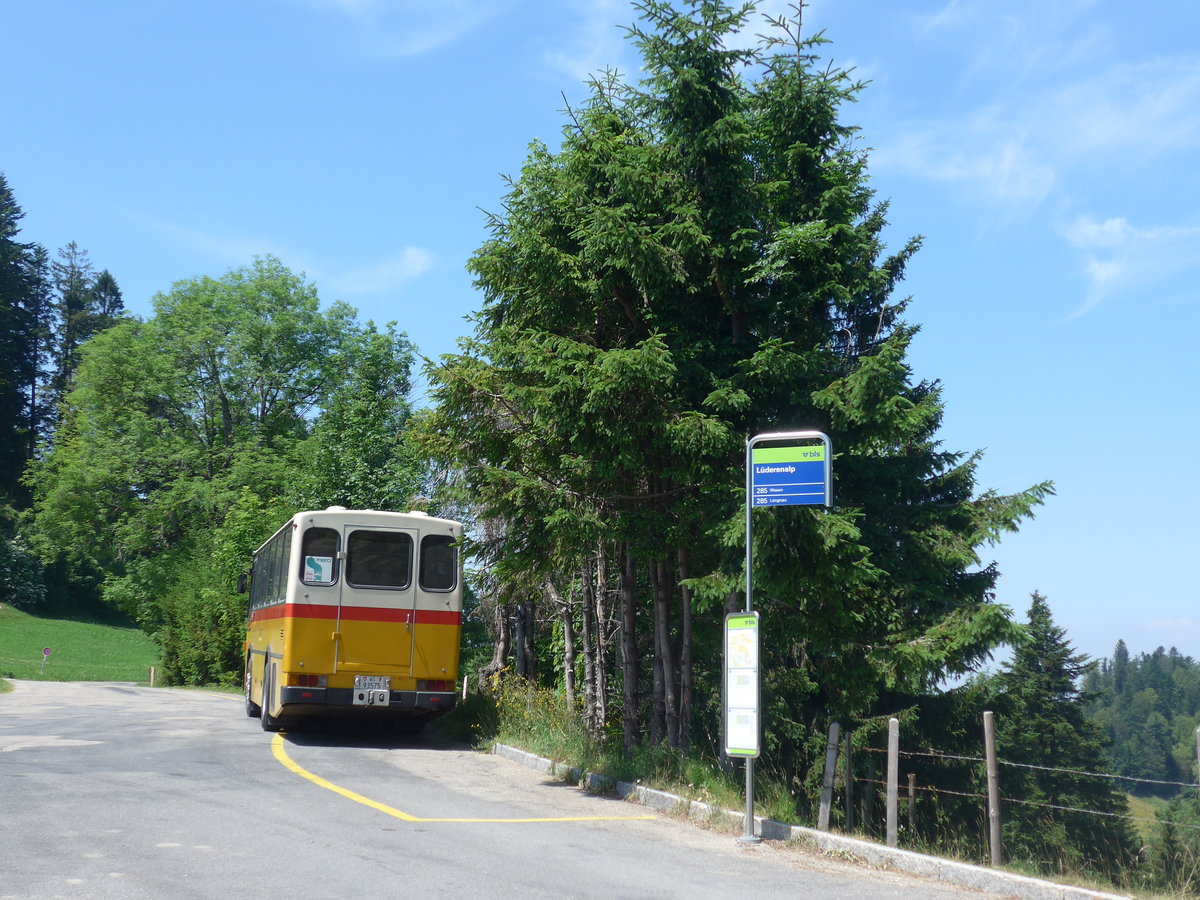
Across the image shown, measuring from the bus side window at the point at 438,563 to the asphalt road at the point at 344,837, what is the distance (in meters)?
2.94

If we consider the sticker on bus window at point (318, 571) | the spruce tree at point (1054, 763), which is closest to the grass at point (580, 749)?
the sticker on bus window at point (318, 571)

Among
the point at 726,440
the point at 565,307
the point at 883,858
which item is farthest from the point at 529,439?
the point at 883,858

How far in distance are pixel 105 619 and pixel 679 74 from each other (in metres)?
80.4

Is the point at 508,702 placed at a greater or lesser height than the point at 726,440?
lesser

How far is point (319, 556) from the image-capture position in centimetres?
1608

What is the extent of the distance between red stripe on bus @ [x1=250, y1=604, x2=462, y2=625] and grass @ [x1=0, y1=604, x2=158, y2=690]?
104 feet

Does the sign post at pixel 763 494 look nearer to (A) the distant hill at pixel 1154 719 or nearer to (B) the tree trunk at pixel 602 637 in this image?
(B) the tree trunk at pixel 602 637

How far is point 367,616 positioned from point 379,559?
0.90 metres

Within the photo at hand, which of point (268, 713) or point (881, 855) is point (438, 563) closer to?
point (268, 713)

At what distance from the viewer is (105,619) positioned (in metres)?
80.7

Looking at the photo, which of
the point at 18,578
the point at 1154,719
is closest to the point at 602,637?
the point at 18,578

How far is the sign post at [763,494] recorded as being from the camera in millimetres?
9844

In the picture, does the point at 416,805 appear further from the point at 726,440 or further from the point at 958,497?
the point at 958,497

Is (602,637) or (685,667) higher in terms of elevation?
(602,637)
